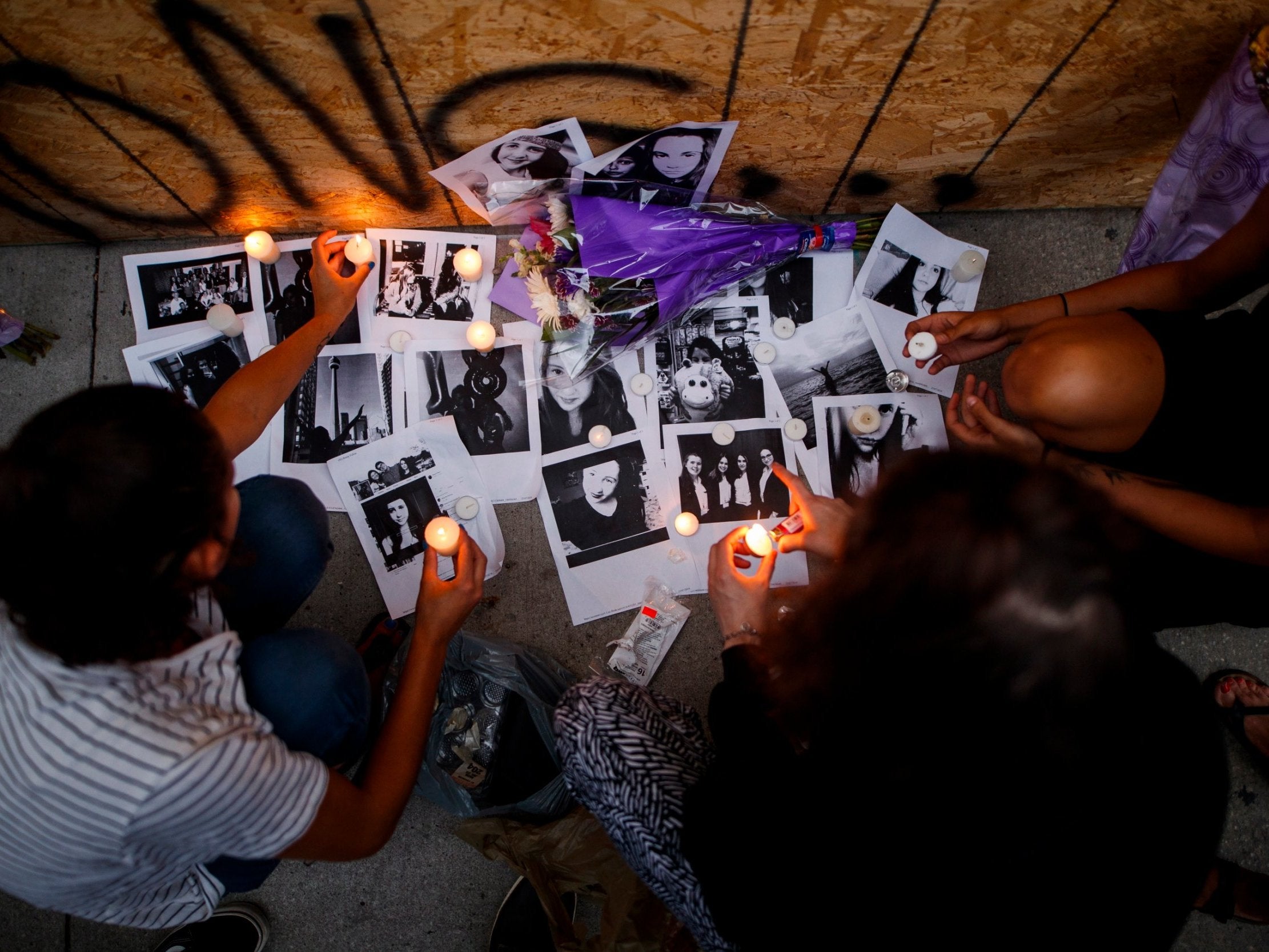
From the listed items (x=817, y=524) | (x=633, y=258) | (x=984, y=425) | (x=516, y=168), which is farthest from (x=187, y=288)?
(x=984, y=425)

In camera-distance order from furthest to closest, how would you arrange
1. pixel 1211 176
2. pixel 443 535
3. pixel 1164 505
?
pixel 1211 176
pixel 443 535
pixel 1164 505

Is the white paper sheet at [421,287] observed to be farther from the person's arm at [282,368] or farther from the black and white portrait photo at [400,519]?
the black and white portrait photo at [400,519]

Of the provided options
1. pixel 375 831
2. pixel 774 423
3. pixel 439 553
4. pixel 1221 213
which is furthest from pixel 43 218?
pixel 1221 213

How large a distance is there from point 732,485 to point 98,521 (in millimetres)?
Answer: 1226

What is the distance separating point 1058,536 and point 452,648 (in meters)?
1.17

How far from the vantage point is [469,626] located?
1.69 meters

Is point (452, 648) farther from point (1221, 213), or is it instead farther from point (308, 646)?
point (1221, 213)

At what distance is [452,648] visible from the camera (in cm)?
152

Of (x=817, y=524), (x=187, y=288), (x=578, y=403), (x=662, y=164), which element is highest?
(x=662, y=164)

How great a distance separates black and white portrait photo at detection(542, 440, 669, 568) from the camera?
1694 millimetres

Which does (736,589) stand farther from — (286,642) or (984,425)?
(286,642)

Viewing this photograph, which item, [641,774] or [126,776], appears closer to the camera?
[126,776]

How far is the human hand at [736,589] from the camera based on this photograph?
1.37m

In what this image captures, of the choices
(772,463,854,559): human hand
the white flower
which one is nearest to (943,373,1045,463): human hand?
(772,463,854,559): human hand
